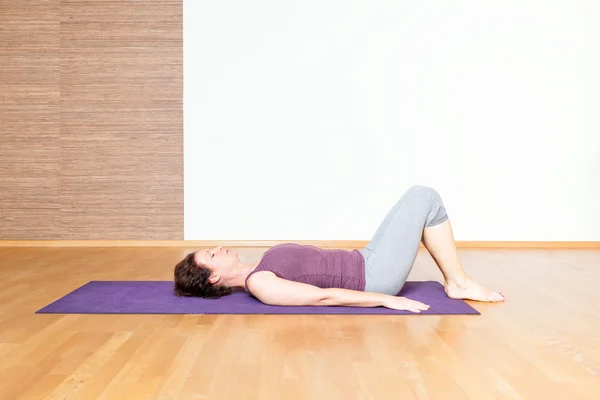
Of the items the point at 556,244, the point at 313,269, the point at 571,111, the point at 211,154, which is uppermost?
the point at 571,111

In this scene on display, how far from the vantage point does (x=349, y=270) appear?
2.89 m

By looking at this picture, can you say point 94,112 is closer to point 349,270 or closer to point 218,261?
point 218,261

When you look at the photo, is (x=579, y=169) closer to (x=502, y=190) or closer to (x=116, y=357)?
(x=502, y=190)

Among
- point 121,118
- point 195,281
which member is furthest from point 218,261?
point 121,118

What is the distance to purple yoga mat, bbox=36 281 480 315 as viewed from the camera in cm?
282

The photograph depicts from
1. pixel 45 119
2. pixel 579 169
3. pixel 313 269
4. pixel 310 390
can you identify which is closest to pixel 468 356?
pixel 310 390

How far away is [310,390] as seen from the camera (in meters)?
1.83

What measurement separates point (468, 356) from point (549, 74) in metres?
3.95

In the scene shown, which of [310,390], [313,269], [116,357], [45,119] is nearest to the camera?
[310,390]

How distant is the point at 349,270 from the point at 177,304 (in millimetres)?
778

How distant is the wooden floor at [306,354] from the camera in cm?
184

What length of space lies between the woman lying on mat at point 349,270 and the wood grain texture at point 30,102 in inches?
115

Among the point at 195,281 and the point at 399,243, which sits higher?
the point at 399,243

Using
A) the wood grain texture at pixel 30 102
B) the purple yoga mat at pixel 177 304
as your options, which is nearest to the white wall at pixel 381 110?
the wood grain texture at pixel 30 102
